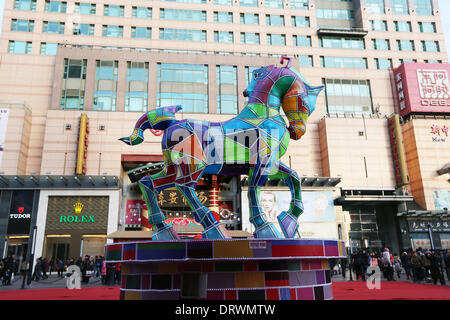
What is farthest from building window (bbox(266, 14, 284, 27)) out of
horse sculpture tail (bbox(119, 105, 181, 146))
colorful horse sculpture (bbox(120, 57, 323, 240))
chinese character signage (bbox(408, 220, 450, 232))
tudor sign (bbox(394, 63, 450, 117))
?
horse sculpture tail (bbox(119, 105, 181, 146))

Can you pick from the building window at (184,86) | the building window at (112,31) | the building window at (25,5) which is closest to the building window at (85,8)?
the building window at (112,31)

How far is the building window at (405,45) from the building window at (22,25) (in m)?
41.3

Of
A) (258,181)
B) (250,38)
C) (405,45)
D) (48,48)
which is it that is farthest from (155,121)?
(405,45)

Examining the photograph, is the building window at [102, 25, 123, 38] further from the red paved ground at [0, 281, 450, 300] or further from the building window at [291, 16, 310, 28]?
the red paved ground at [0, 281, 450, 300]

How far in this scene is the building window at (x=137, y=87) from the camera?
31.8m

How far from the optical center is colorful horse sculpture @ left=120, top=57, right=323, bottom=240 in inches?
286

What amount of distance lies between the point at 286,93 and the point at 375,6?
4237 centimetres

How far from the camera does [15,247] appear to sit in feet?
87.9

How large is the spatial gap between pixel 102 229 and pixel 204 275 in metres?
24.1

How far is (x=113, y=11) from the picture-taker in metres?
36.9

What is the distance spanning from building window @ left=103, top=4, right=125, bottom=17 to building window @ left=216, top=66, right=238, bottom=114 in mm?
12818

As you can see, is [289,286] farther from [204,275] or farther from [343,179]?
[343,179]
